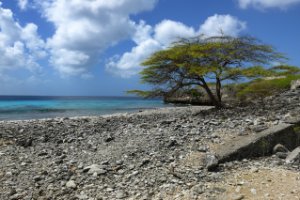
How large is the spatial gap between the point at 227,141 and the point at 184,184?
3619 millimetres

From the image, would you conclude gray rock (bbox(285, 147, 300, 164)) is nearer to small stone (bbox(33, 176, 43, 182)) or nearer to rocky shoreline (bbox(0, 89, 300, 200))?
rocky shoreline (bbox(0, 89, 300, 200))

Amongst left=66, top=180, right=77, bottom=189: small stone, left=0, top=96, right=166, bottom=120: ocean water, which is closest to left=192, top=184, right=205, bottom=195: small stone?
left=66, top=180, right=77, bottom=189: small stone

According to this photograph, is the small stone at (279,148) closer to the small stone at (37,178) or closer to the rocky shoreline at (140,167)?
the rocky shoreline at (140,167)

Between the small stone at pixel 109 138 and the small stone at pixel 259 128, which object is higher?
the small stone at pixel 259 128

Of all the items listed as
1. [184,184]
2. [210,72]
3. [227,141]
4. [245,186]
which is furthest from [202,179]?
[210,72]

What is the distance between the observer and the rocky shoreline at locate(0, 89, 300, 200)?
26.8ft

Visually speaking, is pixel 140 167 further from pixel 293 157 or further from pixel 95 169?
pixel 293 157

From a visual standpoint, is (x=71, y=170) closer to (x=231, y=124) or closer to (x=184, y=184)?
(x=184, y=184)

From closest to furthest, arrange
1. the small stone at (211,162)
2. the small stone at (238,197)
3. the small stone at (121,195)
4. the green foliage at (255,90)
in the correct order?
the small stone at (238,197)
the small stone at (121,195)
the small stone at (211,162)
the green foliage at (255,90)

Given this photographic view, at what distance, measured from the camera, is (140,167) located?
9734 mm

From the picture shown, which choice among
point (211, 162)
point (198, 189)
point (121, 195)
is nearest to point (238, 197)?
point (198, 189)

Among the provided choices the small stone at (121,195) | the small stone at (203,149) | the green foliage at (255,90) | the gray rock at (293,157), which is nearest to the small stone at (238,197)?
the small stone at (121,195)

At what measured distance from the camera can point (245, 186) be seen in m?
8.02

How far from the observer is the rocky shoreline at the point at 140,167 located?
817 centimetres
